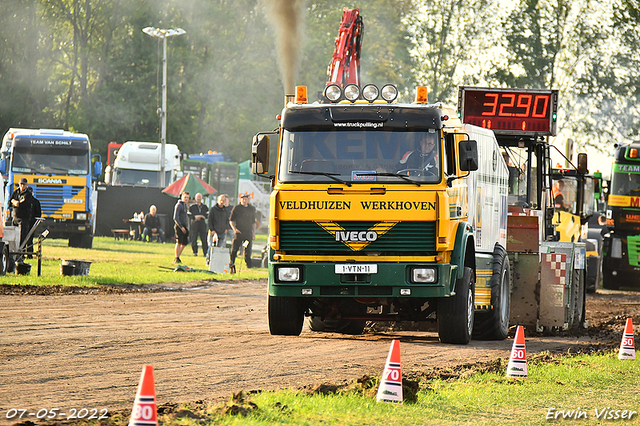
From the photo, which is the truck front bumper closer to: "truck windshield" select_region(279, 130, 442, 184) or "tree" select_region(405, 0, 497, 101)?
"truck windshield" select_region(279, 130, 442, 184)

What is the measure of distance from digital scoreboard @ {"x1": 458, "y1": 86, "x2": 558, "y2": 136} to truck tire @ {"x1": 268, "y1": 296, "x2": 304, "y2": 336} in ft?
19.5

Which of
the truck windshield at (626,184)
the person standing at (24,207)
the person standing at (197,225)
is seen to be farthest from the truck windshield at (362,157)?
→ the person standing at (197,225)

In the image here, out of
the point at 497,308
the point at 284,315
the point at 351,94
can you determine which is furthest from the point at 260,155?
the point at 497,308

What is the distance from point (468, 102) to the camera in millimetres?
17547

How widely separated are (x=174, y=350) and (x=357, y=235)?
2.47m

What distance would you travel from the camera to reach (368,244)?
11.9 m

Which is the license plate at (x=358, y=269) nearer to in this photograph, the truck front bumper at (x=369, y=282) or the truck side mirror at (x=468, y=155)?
the truck front bumper at (x=369, y=282)

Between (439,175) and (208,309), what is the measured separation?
6.42 meters

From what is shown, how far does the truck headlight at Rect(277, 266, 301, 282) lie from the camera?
1201cm

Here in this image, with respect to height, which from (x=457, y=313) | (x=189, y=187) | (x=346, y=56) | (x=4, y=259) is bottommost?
(x=457, y=313)

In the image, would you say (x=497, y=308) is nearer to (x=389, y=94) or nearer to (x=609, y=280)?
(x=389, y=94)

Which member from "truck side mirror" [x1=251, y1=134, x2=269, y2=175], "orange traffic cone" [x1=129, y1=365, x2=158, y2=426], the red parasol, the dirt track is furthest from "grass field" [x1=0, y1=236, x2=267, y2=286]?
"orange traffic cone" [x1=129, y1=365, x2=158, y2=426]

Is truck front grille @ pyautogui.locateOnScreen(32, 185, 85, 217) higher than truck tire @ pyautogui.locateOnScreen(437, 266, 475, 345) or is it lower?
higher

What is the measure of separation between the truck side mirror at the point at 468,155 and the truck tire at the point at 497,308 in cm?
229
